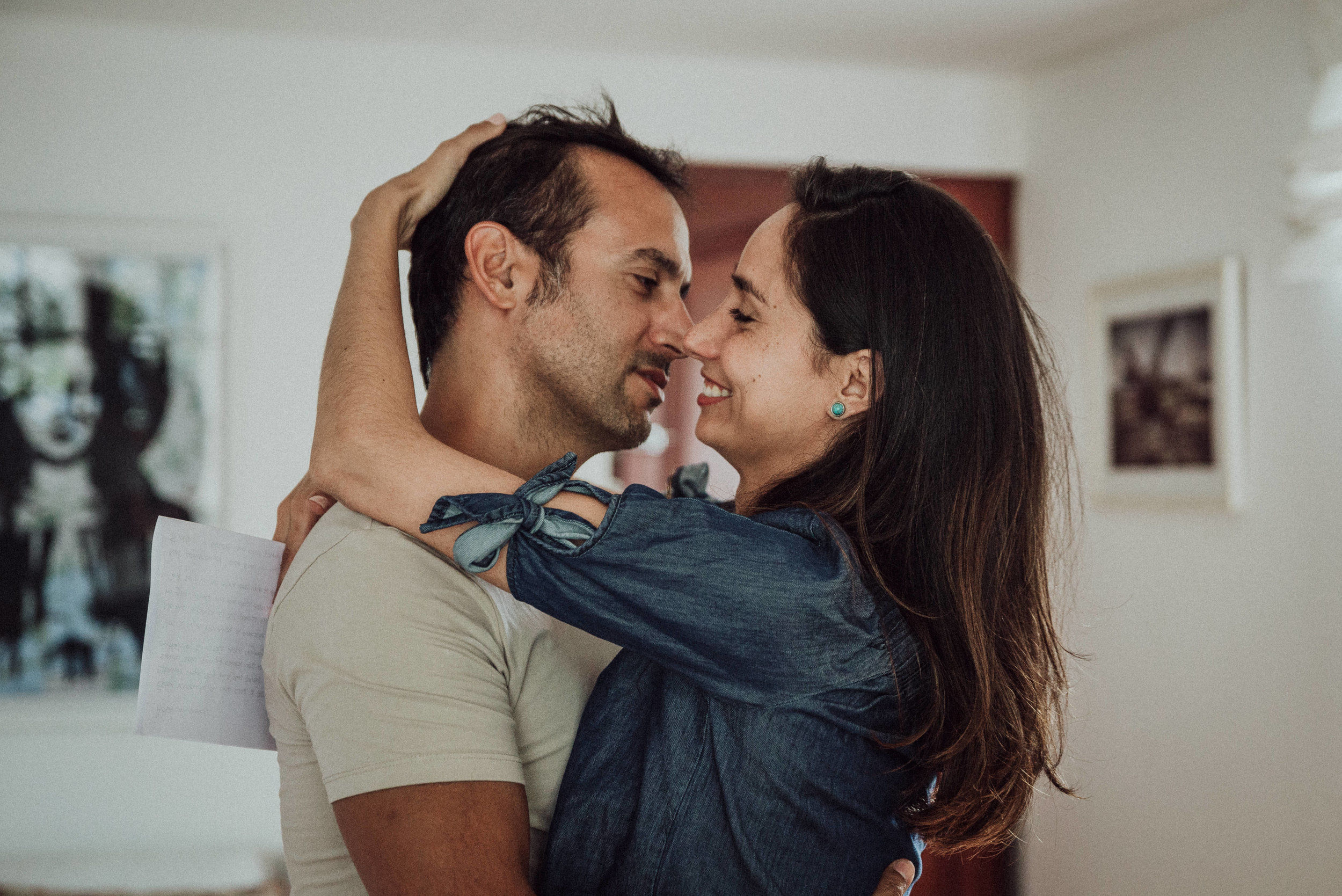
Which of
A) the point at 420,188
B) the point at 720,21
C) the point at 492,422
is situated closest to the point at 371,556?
the point at 492,422

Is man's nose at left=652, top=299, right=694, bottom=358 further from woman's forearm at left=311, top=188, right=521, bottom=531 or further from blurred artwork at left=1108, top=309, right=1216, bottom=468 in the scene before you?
blurred artwork at left=1108, top=309, right=1216, bottom=468

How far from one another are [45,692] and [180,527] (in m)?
2.68

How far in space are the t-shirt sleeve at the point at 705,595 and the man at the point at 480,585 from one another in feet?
0.47

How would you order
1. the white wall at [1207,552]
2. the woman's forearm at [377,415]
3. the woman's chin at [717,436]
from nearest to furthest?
the woman's forearm at [377,415]
the woman's chin at [717,436]
the white wall at [1207,552]

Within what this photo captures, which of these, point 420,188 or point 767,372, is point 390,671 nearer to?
point 767,372

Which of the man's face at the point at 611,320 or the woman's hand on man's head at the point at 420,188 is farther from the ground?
the woman's hand on man's head at the point at 420,188

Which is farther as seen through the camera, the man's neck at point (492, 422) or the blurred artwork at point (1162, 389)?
the blurred artwork at point (1162, 389)

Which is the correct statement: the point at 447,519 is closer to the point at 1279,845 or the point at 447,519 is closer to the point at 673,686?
the point at 673,686

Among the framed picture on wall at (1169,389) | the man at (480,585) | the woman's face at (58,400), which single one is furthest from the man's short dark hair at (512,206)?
the woman's face at (58,400)

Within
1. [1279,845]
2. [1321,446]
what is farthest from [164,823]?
[1321,446]

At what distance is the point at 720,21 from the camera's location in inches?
128

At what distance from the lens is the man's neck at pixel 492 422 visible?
1.51m

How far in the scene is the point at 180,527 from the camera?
109 cm

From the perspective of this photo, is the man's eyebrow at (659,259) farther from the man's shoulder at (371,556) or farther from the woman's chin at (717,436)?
the man's shoulder at (371,556)
